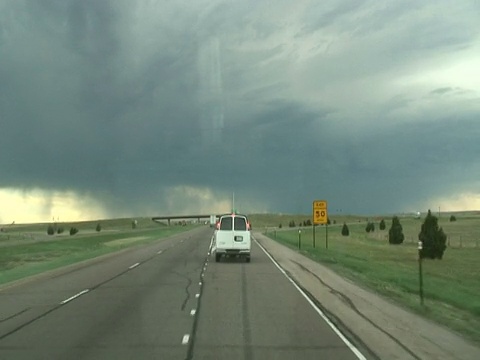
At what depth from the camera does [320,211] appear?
52.9 metres

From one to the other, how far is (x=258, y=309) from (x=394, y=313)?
11.2 ft

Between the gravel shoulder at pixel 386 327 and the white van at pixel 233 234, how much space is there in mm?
13867

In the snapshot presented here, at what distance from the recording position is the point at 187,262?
126 feet

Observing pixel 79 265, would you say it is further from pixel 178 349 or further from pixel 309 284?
pixel 178 349

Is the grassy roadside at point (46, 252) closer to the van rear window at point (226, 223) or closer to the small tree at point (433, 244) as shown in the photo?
the van rear window at point (226, 223)

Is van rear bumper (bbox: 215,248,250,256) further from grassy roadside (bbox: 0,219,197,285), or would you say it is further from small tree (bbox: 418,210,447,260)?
small tree (bbox: 418,210,447,260)

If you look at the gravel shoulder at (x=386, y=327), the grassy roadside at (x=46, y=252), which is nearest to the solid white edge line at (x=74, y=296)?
the grassy roadside at (x=46, y=252)

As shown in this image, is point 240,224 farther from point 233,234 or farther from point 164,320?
point 164,320

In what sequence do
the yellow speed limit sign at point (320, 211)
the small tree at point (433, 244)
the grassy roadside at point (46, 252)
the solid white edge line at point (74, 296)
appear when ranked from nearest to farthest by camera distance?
the solid white edge line at point (74, 296) → the grassy roadside at point (46, 252) → the small tree at point (433, 244) → the yellow speed limit sign at point (320, 211)

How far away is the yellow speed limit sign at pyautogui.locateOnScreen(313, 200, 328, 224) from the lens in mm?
52531

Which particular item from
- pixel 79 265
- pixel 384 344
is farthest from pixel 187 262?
pixel 384 344

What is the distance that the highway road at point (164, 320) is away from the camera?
11.4m

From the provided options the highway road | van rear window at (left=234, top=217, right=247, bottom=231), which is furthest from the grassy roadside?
van rear window at (left=234, top=217, right=247, bottom=231)

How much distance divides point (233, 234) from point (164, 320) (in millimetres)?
22447
